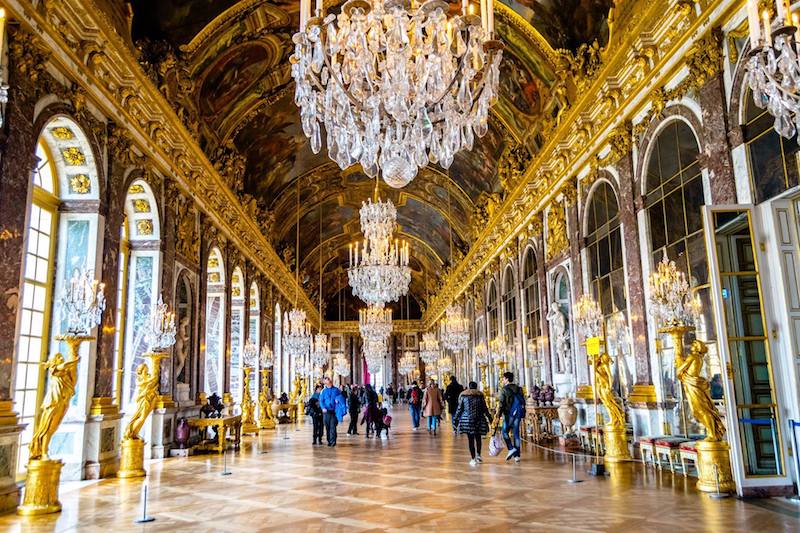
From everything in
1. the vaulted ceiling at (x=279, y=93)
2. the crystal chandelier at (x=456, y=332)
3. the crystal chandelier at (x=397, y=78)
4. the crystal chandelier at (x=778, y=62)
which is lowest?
the crystal chandelier at (x=456, y=332)

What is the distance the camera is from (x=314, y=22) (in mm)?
5262

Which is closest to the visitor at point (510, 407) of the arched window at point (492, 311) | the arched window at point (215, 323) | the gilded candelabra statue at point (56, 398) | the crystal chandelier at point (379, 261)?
the crystal chandelier at point (379, 261)

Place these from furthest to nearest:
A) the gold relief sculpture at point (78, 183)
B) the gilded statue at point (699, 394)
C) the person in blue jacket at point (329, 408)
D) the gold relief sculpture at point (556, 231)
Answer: the gold relief sculpture at point (556, 231)
the person in blue jacket at point (329, 408)
the gold relief sculpture at point (78, 183)
the gilded statue at point (699, 394)

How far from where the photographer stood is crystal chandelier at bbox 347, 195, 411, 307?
11.0 m

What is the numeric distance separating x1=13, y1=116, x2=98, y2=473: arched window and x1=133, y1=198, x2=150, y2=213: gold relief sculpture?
215cm

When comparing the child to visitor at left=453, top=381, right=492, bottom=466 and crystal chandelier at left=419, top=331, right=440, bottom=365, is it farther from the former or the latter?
crystal chandelier at left=419, top=331, right=440, bottom=365

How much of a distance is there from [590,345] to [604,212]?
9.37 feet

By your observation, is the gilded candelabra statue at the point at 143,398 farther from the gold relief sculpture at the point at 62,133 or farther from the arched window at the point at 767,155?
the arched window at the point at 767,155

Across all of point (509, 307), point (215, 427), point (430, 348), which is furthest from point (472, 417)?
point (430, 348)

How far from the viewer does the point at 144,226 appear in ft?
35.5

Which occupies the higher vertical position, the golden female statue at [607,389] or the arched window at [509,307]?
the arched window at [509,307]

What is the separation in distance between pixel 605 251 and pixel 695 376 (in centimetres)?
428

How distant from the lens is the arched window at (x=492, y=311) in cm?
1938

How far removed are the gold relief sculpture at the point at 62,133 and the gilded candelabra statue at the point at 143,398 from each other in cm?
259
